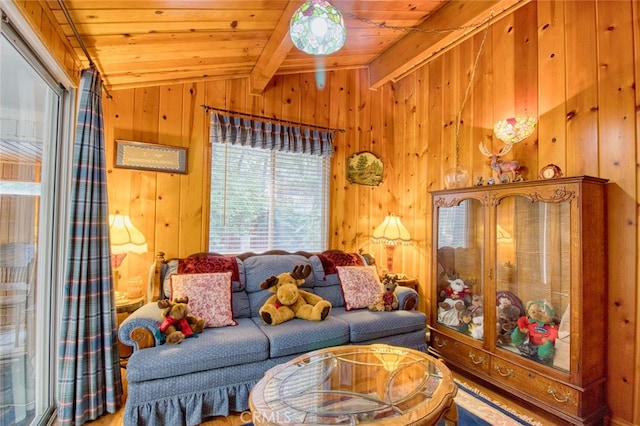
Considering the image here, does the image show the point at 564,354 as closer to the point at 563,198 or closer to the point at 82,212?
the point at 563,198

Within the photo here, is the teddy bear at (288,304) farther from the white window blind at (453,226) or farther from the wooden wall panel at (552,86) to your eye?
the wooden wall panel at (552,86)

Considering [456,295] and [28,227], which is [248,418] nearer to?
[28,227]

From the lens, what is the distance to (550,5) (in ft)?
7.98

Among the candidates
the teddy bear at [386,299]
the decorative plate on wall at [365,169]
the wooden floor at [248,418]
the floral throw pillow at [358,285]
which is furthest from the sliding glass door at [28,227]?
the decorative plate on wall at [365,169]

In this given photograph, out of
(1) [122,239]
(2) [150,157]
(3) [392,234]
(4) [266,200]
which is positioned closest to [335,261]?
(3) [392,234]

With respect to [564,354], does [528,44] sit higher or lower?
higher

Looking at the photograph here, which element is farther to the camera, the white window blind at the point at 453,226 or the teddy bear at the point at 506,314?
the white window blind at the point at 453,226

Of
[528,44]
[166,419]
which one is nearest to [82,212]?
[166,419]

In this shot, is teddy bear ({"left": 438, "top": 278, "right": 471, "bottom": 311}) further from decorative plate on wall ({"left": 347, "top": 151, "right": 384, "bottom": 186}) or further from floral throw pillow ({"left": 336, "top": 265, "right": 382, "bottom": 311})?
decorative plate on wall ({"left": 347, "top": 151, "right": 384, "bottom": 186})

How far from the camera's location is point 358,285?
291 cm

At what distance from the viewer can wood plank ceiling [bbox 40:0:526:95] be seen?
1.79 metres

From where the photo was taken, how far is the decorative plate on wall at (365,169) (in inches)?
145

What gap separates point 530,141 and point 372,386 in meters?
2.27

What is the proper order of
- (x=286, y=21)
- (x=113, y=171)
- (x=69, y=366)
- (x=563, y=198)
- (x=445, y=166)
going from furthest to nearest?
(x=445, y=166)
(x=113, y=171)
(x=286, y=21)
(x=563, y=198)
(x=69, y=366)
